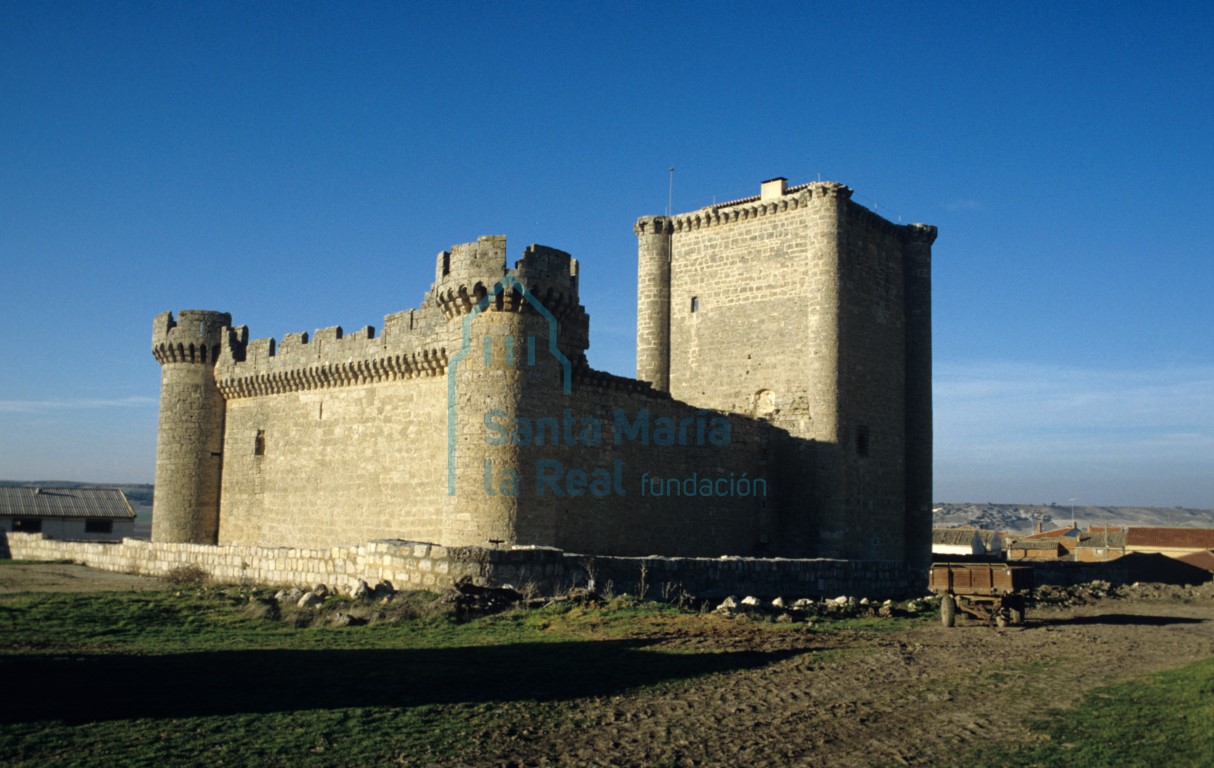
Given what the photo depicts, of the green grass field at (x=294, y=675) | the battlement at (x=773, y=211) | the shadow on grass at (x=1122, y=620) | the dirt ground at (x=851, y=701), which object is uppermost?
the battlement at (x=773, y=211)

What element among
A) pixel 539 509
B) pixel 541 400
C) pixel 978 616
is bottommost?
pixel 978 616

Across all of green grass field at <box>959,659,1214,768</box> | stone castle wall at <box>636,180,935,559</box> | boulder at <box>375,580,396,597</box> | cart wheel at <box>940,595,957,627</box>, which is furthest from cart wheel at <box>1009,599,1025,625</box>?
boulder at <box>375,580,396,597</box>

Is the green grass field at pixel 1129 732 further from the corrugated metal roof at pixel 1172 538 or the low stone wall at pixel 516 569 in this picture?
the corrugated metal roof at pixel 1172 538

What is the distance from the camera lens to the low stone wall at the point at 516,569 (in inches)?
561

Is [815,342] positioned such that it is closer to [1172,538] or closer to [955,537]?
[955,537]

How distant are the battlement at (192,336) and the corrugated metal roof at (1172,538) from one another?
45.3 metres

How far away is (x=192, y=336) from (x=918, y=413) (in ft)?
61.9

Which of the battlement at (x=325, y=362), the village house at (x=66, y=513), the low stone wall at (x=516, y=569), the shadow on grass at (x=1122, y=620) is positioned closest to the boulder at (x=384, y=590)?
the low stone wall at (x=516, y=569)

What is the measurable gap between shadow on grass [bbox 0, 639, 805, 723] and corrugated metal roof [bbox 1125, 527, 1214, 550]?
49015 millimetres

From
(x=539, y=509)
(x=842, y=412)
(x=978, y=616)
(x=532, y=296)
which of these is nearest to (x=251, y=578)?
(x=539, y=509)

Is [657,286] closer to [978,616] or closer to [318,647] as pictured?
[978,616]

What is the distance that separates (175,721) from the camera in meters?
7.71

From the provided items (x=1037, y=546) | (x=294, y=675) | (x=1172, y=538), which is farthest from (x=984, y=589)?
(x=1172, y=538)

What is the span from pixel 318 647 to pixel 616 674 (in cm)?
338
